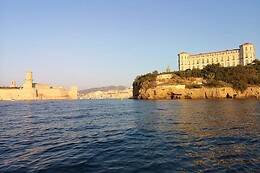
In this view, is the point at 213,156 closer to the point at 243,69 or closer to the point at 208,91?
the point at 208,91

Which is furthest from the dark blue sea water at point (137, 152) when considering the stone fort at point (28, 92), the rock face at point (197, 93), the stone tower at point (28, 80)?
the stone tower at point (28, 80)

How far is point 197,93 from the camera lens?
8000 cm

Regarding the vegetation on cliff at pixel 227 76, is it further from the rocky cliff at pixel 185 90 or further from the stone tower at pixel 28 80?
the stone tower at pixel 28 80

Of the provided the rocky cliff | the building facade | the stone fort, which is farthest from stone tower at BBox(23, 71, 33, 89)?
the building facade

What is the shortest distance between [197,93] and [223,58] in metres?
56.9

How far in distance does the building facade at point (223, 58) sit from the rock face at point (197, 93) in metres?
45.9

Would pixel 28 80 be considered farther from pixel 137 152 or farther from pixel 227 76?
pixel 137 152

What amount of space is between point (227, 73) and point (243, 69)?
6.70 m

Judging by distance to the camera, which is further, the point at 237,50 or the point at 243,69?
the point at 237,50

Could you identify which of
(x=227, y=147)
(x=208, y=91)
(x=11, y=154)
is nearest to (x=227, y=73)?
(x=208, y=91)

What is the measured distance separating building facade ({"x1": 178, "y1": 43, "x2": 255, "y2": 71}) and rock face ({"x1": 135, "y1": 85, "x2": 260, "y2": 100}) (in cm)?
4587

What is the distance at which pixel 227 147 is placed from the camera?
11.3 metres

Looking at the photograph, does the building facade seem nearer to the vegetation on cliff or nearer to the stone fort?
the vegetation on cliff

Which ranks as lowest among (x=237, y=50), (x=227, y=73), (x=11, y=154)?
(x=11, y=154)
